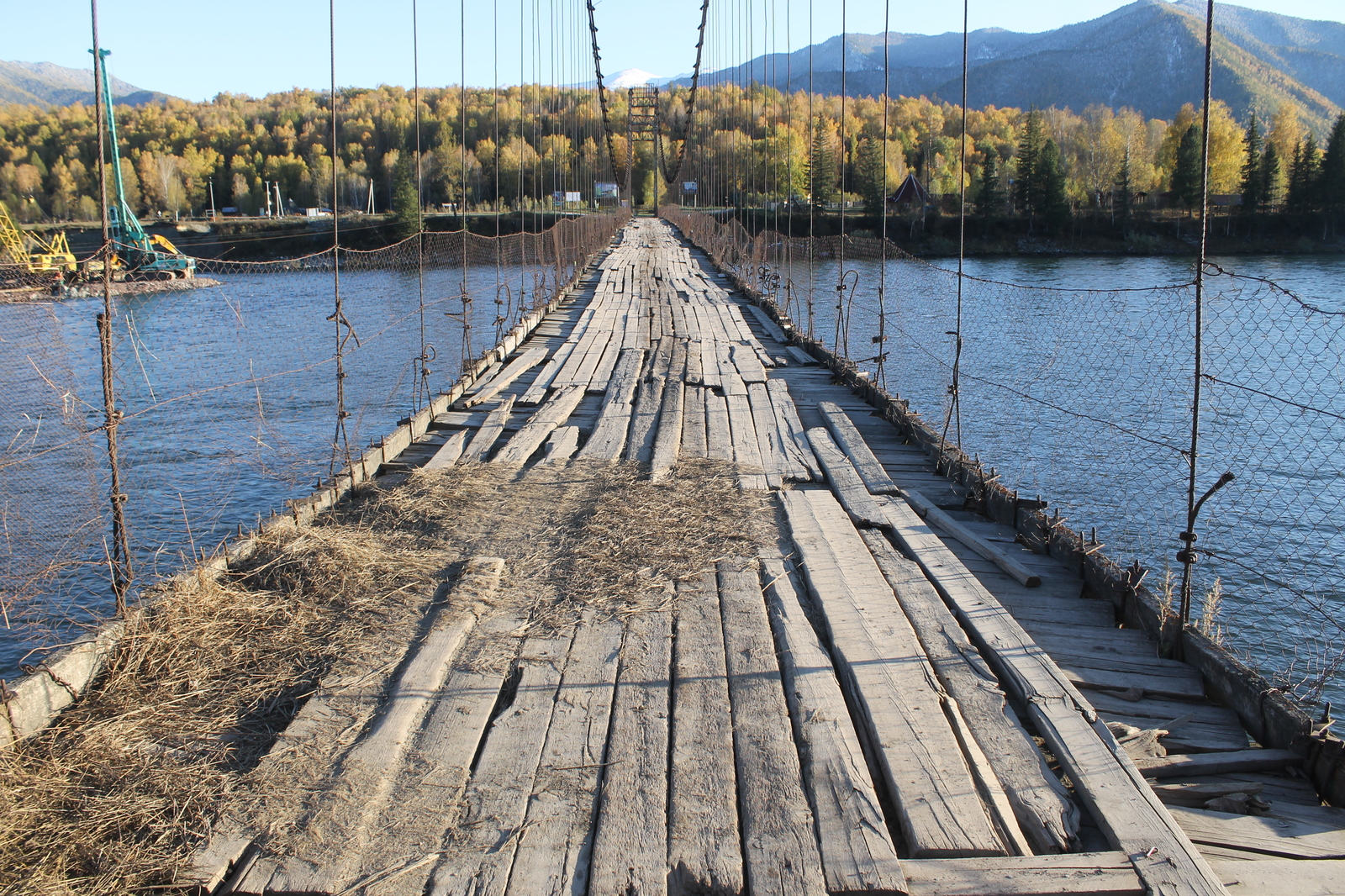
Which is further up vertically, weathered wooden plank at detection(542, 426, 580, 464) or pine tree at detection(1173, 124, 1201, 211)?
pine tree at detection(1173, 124, 1201, 211)

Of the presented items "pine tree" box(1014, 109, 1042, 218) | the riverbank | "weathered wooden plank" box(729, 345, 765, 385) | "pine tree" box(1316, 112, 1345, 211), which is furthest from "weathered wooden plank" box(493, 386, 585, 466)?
"pine tree" box(1014, 109, 1042, 218)

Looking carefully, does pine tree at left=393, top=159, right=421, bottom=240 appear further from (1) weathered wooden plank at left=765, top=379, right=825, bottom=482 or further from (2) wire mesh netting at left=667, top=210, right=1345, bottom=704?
(1) weathered wooden plank at left=765, top=379, right=825, bottom=482

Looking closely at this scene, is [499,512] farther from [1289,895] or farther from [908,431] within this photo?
[1289,895]

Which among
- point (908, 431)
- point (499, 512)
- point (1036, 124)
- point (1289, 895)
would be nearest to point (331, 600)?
point (499, 512)

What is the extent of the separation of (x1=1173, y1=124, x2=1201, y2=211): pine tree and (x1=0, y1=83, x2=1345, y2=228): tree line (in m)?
0.18

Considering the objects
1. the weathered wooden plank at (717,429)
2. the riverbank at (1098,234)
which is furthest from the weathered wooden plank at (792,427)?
the riverbank at (1098,234)

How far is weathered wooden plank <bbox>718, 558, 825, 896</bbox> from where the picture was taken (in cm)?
212

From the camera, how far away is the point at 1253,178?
166 feet

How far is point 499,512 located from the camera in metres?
4.59

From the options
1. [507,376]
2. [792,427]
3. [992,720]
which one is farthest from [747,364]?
[992,720]

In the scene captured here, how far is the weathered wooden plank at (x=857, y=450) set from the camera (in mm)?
4996

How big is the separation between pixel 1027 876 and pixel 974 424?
11.2 m

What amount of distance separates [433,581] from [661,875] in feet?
6.32

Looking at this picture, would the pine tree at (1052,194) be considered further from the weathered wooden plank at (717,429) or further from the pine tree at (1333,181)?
the weathered wooden plank at (717,429)
